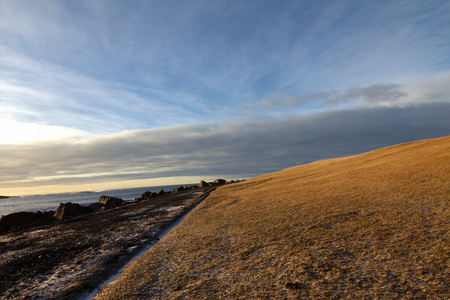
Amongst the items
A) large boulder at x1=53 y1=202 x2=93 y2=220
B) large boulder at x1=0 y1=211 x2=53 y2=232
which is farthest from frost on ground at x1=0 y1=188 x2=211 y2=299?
large boulder at x1=53 y1=202 x2=93 y2=220

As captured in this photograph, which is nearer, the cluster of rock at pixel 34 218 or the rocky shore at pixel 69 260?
the rocky shore at pixel 69 260

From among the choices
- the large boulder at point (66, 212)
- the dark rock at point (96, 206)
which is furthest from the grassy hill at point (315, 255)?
the dark rock at point (96, 206)

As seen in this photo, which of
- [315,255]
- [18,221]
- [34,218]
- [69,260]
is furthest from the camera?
[34,218]

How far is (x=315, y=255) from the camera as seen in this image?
9836 millimetres

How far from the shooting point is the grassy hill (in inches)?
297

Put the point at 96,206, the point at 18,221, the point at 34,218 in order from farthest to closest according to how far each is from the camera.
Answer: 1. the point at 96,206
2. the point at 34,218
3. the point at 18,221

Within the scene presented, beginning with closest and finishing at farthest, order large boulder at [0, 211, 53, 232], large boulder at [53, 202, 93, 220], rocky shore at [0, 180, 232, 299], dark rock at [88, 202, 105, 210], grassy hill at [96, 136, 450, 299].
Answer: grassy hill at [96, 136, 450, 299] → rocky shore at [0, 180, 232, 299] → large boulder at [0, 211, 53, 232] → large boulder at [53, 202, 93, 220] → dark rock at [88, 202, 105, 210]

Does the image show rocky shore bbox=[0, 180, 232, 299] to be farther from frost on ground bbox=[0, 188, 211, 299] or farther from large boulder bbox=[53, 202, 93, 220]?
large boulder bbox=[53, 202, 93, 220]

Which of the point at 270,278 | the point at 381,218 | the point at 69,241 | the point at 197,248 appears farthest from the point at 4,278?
the point at 381,218

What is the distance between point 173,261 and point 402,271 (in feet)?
30.2

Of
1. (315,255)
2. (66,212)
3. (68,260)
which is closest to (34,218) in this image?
(66,212)

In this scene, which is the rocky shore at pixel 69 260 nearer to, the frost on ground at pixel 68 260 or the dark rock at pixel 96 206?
the frost on ground at pixel 68 260

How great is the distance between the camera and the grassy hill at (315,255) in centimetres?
755

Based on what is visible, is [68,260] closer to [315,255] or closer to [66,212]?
[315,255]
